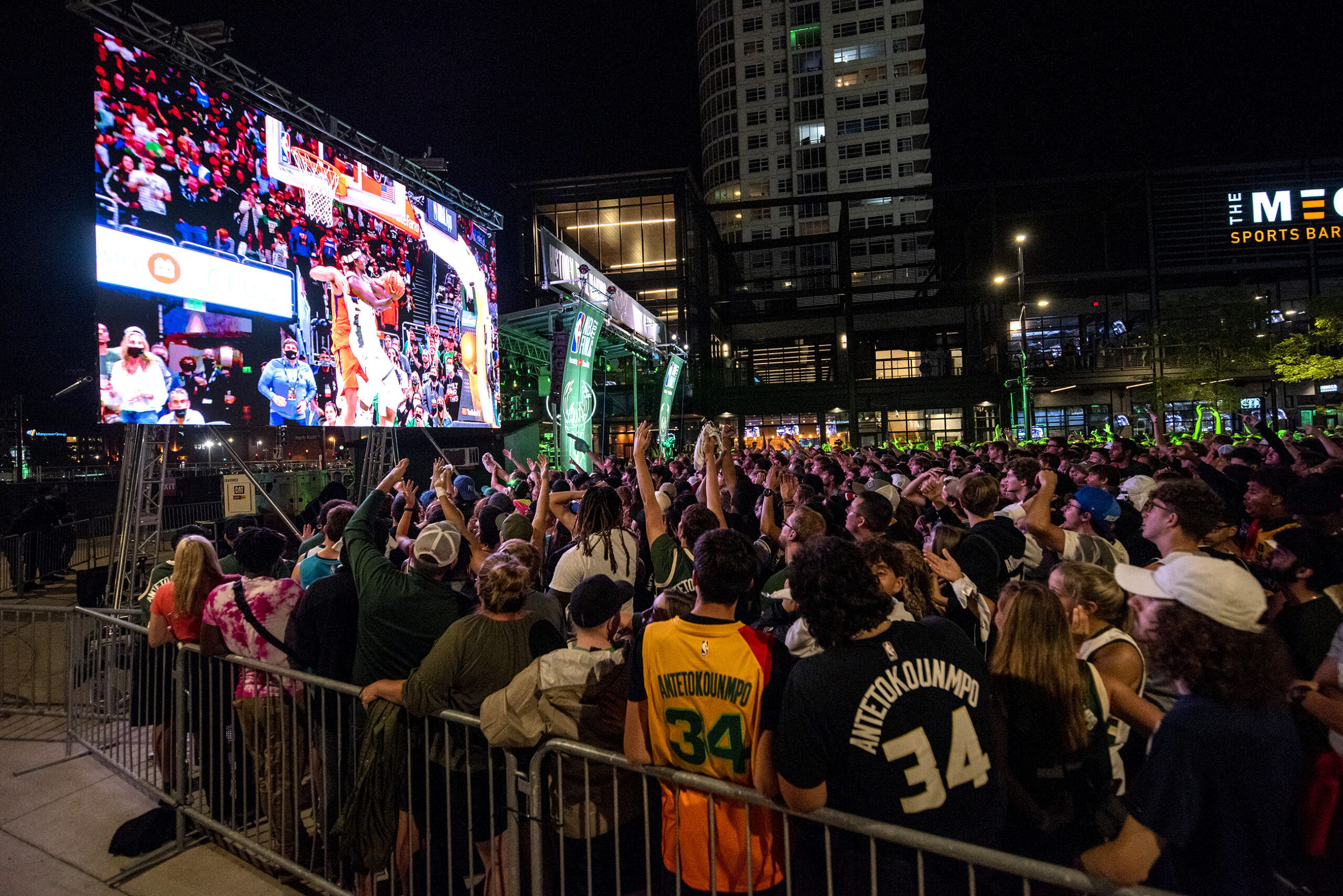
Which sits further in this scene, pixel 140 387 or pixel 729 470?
pixel 140 387

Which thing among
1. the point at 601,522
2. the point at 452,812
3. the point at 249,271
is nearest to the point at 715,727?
the point at 452,812

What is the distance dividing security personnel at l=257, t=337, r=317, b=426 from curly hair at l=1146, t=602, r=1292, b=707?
10010 mm

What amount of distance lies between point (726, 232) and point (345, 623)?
2425 inches

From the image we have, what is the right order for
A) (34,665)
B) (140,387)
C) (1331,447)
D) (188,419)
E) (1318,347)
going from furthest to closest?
(1318,347) → (188,419) → (140,387) → (1331,447) → (34,665)

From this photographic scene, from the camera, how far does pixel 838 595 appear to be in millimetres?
1967

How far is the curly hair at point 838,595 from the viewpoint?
77.0 inches

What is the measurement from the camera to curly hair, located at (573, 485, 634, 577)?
4441 mm

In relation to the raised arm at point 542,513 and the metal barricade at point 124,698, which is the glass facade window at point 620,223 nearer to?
the raised arm at point 542,513

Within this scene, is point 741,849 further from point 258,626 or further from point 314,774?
point 258,626

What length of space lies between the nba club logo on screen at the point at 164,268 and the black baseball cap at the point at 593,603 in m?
7.85

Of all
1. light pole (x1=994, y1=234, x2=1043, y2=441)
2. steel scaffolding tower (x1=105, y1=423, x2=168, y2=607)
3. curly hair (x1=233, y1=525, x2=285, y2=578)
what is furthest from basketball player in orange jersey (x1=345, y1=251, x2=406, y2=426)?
light pole (x1=994, y1=234, x2=1043, y2=441)

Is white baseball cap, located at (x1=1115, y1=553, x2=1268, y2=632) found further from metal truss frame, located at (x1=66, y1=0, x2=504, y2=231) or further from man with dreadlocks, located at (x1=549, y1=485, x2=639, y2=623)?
metal truss frame, located at (x1=66, y1=0, x2=504, y2=231)

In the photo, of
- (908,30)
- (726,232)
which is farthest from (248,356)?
(908,30)

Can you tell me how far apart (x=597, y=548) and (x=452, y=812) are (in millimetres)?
1801
